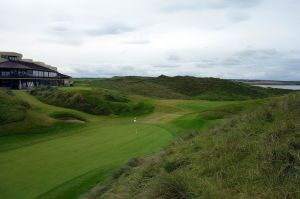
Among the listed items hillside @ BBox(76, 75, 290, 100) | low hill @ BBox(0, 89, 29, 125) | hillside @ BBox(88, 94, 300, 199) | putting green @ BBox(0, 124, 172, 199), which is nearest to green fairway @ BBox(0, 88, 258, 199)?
putting green @ BBox(0, 124, 172, 199)

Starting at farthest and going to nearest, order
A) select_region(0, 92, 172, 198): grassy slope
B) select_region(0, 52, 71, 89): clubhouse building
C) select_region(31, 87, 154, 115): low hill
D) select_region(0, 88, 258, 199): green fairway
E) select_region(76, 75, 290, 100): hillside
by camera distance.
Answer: select_region(76, 75, 290, 100): hillside
select_region(0, 52, 71, 89): clubhouse building
select_region(31, 87, 154, 115): low hill
select_region(0, 92, 172, 198): grassy slope
select_region(0, 88, 258, 199): green fairway

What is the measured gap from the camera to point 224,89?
121m

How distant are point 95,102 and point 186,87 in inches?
3028

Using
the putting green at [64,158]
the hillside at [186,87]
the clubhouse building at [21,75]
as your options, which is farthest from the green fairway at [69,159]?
the hillside at [186,87]

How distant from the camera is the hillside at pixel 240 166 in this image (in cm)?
679

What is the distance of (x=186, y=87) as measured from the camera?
4946 inches

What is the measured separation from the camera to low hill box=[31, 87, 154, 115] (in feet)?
161

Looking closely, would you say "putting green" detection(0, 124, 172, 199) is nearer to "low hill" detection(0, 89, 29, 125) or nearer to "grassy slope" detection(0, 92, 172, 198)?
"grassy slope" detection(0, 92, 172, 198)

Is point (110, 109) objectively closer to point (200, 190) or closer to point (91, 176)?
point (91, 176)

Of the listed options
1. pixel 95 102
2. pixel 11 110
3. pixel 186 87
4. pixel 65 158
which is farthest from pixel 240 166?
pixel 186 87

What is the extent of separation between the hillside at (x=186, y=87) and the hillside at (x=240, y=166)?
296 feet

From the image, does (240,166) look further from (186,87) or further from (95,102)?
(186,87)

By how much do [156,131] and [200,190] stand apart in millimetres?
19001

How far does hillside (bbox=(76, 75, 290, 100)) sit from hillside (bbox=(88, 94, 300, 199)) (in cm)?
9030
